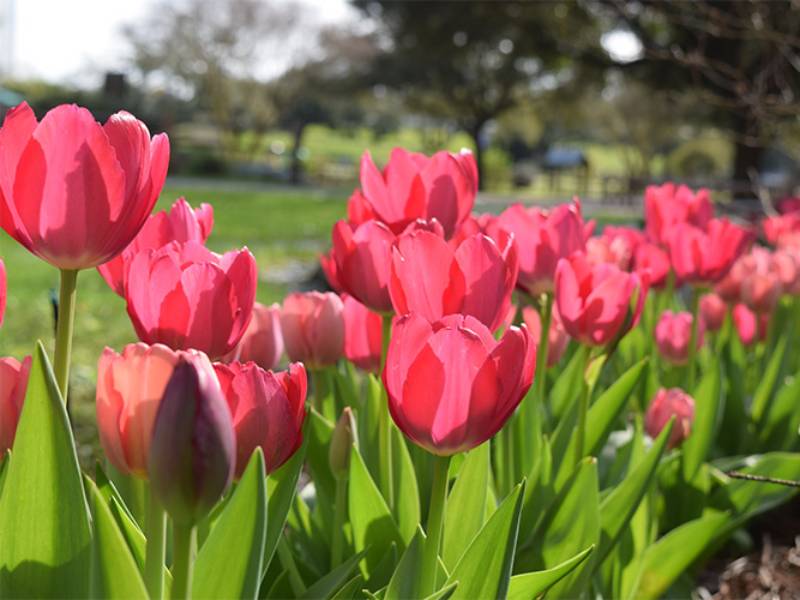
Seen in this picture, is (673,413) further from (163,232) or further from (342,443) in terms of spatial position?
(163,232)

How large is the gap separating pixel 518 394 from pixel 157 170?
35 cm

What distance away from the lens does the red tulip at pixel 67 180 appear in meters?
0.72

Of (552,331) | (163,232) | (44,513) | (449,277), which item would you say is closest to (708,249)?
(552,331)

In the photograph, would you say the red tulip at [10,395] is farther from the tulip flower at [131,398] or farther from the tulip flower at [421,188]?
the tulip flower at [421,188]

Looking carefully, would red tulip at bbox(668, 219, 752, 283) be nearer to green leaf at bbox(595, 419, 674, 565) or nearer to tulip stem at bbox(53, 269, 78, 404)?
green leaf at bbox(595, 419, 674, 565)

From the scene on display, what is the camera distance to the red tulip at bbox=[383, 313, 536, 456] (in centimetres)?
75

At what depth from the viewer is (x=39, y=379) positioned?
2.17 ft

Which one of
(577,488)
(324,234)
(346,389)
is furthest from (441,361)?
(324,234)

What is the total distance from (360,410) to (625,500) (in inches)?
16.3

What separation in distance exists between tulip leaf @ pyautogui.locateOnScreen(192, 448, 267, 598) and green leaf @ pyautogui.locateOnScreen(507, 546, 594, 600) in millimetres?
283

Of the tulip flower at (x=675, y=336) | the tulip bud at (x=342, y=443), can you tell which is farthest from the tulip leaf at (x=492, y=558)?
the tulip flower at (x=675, y=336)

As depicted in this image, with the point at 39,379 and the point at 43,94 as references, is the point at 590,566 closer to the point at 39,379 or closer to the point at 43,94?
the point at 39,379

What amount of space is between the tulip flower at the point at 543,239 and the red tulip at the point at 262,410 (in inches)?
25.9

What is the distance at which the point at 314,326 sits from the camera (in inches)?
51.7
